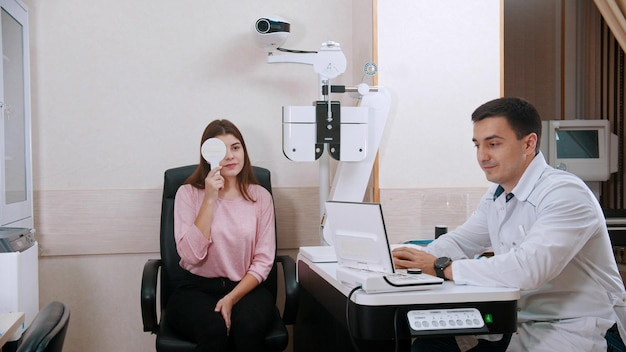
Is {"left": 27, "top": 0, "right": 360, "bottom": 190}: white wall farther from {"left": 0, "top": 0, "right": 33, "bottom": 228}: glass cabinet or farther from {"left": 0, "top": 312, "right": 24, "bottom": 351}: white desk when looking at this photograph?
{"left": 0, "top": 312, "right": 24, "bottom": 351}: white desk

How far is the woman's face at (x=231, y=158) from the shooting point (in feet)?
8.78

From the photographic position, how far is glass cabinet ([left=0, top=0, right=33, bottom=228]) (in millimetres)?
2502

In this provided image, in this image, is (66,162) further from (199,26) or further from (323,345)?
(323,345)

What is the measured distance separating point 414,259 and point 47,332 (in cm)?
123

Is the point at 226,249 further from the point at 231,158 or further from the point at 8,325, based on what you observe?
the point at 8,325

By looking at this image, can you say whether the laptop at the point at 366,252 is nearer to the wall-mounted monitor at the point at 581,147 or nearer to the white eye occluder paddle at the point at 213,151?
the white eye occluder paddle at the point at 213,151

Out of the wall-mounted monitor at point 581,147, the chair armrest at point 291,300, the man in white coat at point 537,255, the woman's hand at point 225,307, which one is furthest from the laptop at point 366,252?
the wall-mounted monitor at point 581,147

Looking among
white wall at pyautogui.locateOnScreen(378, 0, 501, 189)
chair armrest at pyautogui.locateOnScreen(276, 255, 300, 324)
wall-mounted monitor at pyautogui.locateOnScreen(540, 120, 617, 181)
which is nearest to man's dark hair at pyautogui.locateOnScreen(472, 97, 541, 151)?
white wall at pyautogui.locateOnScreen(378, 0, 501, 189)

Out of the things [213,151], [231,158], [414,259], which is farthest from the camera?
[231,158]

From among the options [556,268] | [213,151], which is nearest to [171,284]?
[213,151]

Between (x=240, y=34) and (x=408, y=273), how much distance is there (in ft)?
5.66

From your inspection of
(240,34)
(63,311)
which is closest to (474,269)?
(63,311)

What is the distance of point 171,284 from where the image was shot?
272 cm

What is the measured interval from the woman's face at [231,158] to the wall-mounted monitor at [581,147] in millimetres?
2211
